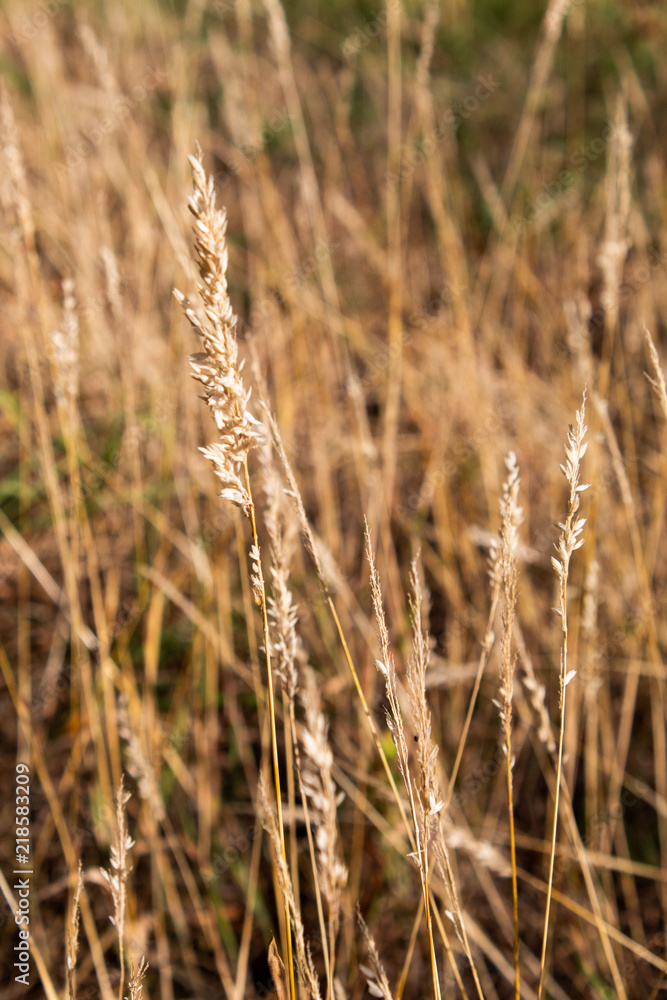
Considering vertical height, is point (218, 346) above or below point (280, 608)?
above

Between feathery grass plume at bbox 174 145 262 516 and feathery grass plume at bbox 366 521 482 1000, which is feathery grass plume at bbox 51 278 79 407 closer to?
feathery grass plume at bbox 174 145 262 516

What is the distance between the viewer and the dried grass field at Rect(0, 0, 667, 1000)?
0.78 metres

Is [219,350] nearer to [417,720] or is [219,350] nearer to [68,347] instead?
[417,720]

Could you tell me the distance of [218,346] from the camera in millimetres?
550

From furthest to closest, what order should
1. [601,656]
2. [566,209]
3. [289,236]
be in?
[566,209] < [289,236] < [601,656]

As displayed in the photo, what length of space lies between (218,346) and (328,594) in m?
0.31

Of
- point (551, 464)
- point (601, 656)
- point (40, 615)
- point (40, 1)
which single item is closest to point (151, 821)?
point (40, 615)

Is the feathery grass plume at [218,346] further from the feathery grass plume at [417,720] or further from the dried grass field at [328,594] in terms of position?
the feathery grass plume at [417,720]

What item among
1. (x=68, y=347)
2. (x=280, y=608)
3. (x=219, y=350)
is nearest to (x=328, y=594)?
(x=280, y=608)

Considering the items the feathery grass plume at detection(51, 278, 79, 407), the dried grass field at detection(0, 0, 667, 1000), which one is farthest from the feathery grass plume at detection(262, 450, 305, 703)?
the feathery grass plume at detection(51, 278, 79, 407)

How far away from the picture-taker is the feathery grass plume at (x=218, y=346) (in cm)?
54

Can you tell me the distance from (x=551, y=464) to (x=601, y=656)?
582 mm

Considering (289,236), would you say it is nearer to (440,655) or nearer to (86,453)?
(86,453)

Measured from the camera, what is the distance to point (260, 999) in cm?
126
